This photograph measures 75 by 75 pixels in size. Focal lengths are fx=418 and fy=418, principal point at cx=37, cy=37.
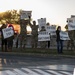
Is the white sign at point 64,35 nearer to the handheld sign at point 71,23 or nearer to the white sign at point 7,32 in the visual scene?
the handheld sign at point 71,23

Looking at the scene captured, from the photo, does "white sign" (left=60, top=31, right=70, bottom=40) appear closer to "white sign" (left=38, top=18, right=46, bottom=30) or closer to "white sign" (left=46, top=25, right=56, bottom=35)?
"white sign" (left=46, top=25, right=56, bottom=35)

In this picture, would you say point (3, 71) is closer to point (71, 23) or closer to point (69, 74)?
point (69, 74)

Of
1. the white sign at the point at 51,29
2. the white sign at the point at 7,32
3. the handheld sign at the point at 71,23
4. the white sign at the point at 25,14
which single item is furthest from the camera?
the white sign at the point at 51,29

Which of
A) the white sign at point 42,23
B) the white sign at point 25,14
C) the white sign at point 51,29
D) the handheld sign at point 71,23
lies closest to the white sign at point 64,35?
the handheld sign at point 71,23

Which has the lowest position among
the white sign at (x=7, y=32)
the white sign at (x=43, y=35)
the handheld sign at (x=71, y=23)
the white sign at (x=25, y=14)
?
the white sign at (x=43, y=35)

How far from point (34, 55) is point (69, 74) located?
11678 mm

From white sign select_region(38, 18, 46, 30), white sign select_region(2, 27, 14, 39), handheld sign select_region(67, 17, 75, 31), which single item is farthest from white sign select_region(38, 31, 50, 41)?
white sign select_region(2, 27, 14, 39)

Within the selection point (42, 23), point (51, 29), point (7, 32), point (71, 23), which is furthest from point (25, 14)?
point (71, 23)

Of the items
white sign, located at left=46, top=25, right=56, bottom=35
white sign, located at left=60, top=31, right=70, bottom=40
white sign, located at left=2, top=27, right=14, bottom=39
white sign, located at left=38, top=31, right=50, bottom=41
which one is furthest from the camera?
white sign, located at left=46, top=25, right=56, bottom=35

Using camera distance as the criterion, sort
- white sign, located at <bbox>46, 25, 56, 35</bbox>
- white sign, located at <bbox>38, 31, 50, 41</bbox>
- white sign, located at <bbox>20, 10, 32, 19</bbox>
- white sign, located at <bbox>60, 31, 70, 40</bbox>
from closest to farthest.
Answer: white sign, located at <bbox>60, 31, 70, 40</bbox> → white sign, located at <bbox>38, 31, 50, 41</bbox> → white sign, located at <bbox>20, 10, 32, 19</bbox> → white sign, located at <bbox>46, 25, 56, 35</bbox>

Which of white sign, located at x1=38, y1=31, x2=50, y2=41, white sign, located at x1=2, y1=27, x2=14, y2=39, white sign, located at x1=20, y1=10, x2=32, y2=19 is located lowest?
white sign, located at x1=38, y1=31, x2=50, y2=41

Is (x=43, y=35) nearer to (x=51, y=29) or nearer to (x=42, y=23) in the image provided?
(x=51, y=29)

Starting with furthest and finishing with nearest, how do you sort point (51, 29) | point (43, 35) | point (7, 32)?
point (51, 29), point (43, 35), point (7, 32)

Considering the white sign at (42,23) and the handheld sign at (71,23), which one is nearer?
Result: the handheld sign at (71,23)
